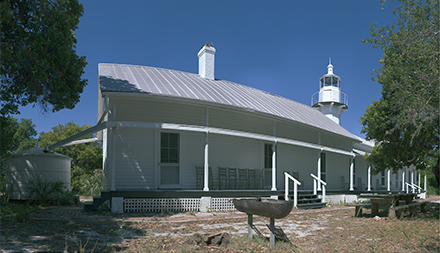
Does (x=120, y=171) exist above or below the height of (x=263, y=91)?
below

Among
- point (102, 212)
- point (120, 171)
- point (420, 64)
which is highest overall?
point (420, 64)

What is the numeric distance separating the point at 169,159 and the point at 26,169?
18.7 feet

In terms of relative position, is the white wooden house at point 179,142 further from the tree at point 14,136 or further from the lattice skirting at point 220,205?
the tree at point 14,136

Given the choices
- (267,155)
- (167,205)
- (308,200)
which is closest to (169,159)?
(167,205)

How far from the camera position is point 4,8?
8375mm

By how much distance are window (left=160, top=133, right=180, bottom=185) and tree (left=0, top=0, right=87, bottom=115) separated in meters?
3.78

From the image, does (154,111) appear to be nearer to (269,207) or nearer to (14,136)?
(269,207)

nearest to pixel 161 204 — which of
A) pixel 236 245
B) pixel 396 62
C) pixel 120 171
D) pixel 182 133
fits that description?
pixel 120 171

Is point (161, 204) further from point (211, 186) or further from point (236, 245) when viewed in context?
point (236, 245)

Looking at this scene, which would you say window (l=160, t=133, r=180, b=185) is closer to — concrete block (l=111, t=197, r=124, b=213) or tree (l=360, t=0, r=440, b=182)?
concrete block (l=111, t=197, r=124, b=213)

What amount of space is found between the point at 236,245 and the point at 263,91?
611 inches

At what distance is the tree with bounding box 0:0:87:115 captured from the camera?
9.65 metres

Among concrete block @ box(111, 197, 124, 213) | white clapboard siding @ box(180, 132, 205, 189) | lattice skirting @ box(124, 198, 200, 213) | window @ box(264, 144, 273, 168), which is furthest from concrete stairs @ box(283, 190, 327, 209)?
concrete block @ box(111, 197, 124, 213)

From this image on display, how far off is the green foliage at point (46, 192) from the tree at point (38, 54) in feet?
10.6
